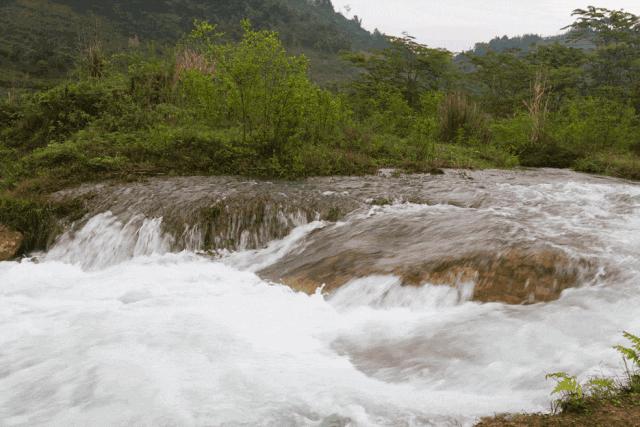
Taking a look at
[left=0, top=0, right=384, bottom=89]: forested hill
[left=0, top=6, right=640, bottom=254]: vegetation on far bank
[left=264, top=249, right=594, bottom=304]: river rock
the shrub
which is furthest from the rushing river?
[left=0, top=0, right=384, bottom=89]: forested hill

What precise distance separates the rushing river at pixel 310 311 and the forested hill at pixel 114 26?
2191 centimetres

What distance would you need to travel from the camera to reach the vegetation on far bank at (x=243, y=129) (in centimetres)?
884

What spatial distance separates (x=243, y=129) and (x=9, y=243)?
13.9ft

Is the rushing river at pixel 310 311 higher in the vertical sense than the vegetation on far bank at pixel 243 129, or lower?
lower

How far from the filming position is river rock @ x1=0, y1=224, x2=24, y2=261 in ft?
22.9

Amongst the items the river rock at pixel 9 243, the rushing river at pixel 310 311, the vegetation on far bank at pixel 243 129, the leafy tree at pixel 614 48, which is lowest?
the river rock at pixel 9 243

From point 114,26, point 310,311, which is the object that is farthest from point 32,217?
point 114,26

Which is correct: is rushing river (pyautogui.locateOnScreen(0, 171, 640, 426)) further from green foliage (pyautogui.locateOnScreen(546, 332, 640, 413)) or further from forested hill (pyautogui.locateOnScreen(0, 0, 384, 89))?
forested hill (pyautogui.locateOnScreen(0, 0, 384, 89))

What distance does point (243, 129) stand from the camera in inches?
371

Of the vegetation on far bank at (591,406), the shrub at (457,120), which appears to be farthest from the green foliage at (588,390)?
the shrub at (457,120)

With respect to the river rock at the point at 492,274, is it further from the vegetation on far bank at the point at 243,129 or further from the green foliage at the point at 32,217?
the green foliage at the point at 32,217

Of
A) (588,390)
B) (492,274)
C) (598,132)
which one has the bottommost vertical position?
(588,390)

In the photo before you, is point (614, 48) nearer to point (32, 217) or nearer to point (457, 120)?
point (457, 120)

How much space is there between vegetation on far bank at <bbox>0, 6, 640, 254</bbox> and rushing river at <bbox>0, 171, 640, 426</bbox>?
1.28 meters
